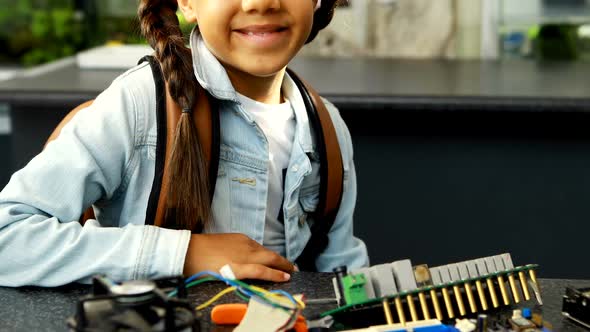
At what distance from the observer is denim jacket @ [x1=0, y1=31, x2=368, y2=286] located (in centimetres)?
112

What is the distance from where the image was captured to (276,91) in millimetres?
1511

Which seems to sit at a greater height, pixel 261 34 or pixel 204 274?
pixel 261 34

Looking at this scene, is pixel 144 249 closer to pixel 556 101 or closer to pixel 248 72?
pixel 248 72

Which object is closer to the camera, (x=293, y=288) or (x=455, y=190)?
(x=293, y=288)

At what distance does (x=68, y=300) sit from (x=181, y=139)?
300 mm

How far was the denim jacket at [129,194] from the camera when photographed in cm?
112

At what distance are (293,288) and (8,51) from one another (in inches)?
159

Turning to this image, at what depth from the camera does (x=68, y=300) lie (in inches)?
41.7

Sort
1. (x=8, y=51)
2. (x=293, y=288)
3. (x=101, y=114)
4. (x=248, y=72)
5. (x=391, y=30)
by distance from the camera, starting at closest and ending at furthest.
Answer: (x=293, y=288) → (x=101, y=114) → (x=248, y=72) → (x=391, y=30) → (x=8, y=51)

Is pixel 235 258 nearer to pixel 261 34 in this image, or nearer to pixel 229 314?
pixel 229 314

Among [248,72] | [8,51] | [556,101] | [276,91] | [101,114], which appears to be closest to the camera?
[101,114]

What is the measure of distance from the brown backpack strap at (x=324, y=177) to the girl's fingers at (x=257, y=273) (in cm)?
33

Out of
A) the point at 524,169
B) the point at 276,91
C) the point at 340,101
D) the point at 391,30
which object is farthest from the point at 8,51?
the point at 276,91

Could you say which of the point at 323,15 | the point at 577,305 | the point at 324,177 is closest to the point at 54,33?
the point at 323,15
